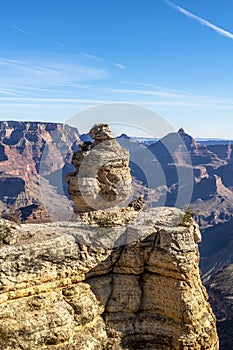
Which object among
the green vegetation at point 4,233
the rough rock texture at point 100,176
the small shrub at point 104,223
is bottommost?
the green vegetation at point 4,233

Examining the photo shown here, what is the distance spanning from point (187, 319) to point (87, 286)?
6.27m

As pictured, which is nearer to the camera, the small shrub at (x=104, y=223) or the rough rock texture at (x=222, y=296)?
the small shrub at (x=104, y=223)

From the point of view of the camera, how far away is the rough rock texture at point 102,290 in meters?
20.9

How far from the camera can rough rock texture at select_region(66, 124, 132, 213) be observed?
1210 inches

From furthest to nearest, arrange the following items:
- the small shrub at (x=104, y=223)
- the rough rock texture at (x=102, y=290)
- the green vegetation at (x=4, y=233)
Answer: the small shrub at (x=104, y=223) → the green vegetation at (x=4, y=233) → the rough rock texture at (x=102, y=290)

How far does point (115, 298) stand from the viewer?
24.0 m

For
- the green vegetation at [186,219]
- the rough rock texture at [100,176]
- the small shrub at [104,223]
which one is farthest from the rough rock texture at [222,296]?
the small shrub at [104,223]

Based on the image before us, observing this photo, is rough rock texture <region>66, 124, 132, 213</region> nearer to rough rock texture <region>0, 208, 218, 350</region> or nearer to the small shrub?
the small shrub

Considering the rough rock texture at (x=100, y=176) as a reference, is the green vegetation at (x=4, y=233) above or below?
below

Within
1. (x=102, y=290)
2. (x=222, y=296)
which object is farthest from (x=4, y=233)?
(x=222, y=296)

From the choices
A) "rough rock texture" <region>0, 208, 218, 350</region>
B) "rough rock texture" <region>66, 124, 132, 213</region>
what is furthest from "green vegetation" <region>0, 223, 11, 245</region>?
"rough rock texture" <region>66, 124, 132, 213</region>

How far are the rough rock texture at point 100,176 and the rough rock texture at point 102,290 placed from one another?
5.24 metres

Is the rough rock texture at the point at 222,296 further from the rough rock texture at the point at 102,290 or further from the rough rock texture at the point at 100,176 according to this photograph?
the rough rock texture at the point at 102,290

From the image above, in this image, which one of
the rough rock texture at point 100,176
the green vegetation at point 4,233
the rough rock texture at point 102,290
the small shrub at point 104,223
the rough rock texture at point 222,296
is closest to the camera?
the rough rock texture at point 102,290
